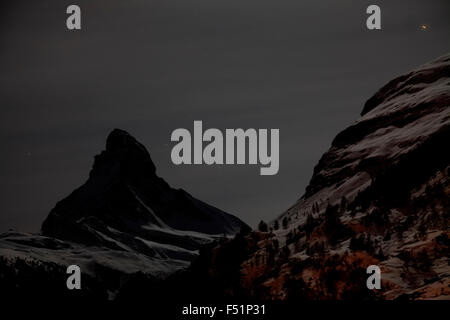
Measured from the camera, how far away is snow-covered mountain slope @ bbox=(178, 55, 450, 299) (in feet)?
301

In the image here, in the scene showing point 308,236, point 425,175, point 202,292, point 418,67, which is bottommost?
point 202,292

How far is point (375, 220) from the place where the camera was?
364 feet

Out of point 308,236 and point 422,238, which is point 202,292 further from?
point 422,238

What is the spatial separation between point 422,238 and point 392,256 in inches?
175

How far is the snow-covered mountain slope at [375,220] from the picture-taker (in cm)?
9169

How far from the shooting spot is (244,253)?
5340 inches

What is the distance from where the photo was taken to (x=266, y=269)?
11962 centimetres

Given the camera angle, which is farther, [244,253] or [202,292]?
[202,292]

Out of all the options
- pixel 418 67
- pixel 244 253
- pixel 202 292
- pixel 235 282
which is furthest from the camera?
pixel 418 67

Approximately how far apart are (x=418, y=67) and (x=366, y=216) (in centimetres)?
6574
